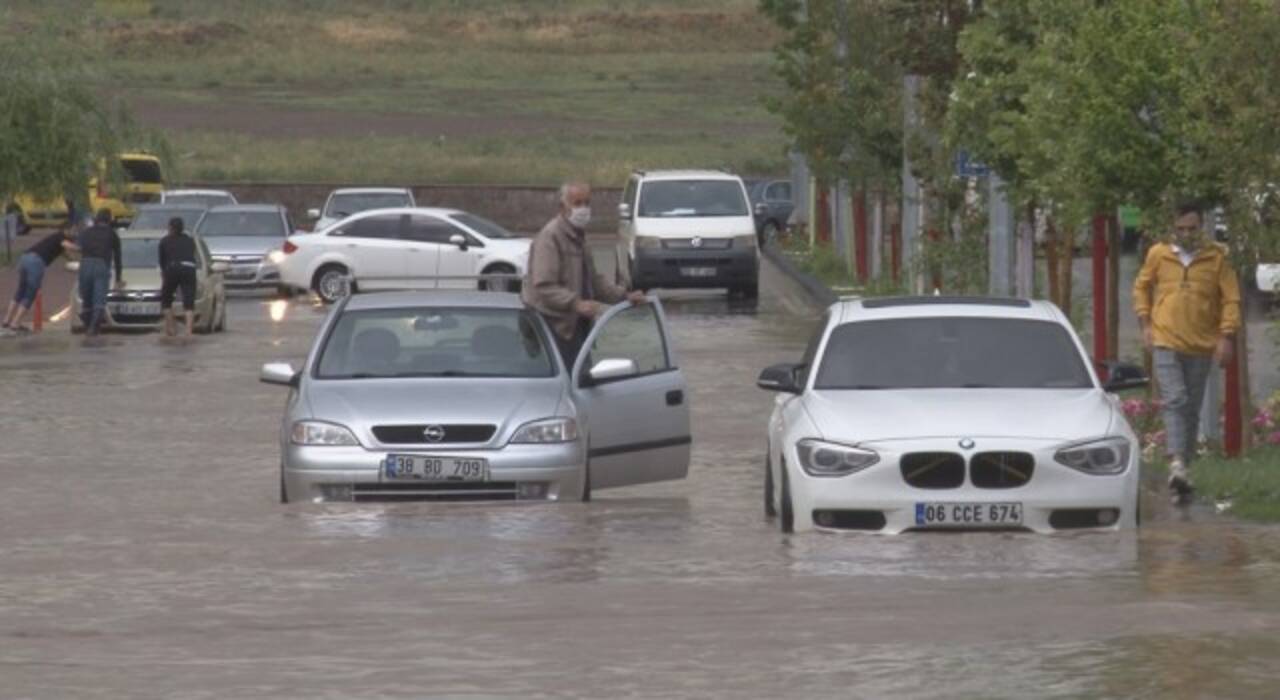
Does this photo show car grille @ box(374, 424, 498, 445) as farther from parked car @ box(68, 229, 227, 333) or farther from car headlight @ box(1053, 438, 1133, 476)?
parked car @ box(68, 229, 227, 333)

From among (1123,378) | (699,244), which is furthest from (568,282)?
(699,244)

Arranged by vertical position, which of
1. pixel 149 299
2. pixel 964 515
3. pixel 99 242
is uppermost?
pixel 964 515

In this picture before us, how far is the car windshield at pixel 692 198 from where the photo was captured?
157 feet

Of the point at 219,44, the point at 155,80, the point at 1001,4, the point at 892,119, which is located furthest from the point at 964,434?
the point at 219,44

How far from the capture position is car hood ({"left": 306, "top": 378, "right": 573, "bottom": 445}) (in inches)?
681

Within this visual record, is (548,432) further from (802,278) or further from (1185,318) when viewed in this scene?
(802,278)

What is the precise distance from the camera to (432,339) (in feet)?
62.4

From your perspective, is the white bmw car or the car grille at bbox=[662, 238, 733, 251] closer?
the white bmw car

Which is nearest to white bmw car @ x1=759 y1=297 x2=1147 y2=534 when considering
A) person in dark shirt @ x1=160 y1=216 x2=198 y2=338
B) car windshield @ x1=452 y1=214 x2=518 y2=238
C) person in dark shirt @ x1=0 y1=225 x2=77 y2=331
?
person in dark shirt @ x1=160 y1=216 x2=198 y2=338

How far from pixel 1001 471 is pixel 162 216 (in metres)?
40.1

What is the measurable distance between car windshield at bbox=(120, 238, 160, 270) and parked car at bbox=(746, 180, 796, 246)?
23990 mm

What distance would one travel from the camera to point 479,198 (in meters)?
80.4

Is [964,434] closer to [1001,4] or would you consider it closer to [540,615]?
[540,615]

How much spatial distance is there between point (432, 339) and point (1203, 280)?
4.55 m
